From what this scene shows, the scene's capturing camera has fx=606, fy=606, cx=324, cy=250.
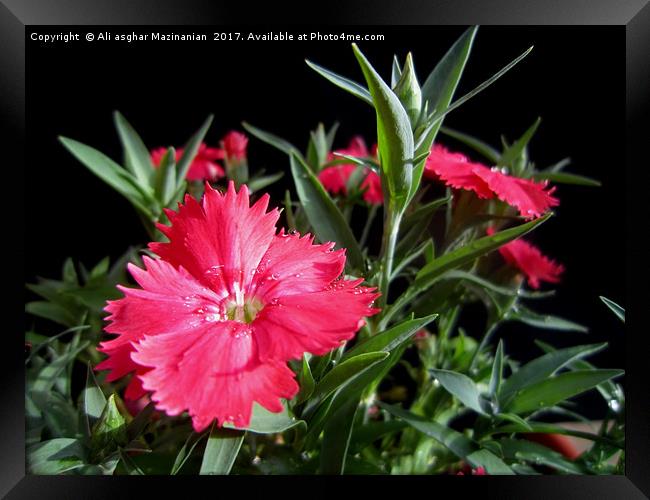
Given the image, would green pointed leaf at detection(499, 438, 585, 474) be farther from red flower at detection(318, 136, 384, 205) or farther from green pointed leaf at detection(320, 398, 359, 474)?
red flower at detection(318, 136, 384, 205)

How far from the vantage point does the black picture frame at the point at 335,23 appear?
473 millimetres

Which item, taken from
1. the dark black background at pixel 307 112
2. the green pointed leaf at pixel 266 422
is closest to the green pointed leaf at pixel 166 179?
the dark black background at pixel 307 112

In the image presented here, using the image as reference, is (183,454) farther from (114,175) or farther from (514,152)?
(514,152)

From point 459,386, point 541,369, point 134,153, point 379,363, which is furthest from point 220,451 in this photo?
point 134,153

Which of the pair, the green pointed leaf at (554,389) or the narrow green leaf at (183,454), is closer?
the narrow green leaf at (183,454)

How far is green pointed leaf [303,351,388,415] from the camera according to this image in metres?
0.41

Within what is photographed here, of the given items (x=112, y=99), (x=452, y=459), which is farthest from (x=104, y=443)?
(x=112, y=99)

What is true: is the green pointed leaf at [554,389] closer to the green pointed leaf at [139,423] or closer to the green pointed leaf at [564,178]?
the green pointed leaf at [564,178]

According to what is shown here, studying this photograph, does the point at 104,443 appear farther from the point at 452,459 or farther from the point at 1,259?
the point at 452,459

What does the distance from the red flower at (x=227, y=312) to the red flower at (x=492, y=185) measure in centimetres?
17

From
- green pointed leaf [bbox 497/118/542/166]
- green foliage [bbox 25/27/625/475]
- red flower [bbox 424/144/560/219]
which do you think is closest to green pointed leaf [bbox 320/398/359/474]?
green foliage [bbox 25/27/625/475]

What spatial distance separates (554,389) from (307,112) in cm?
66

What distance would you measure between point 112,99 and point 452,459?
743mm

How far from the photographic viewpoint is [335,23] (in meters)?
0.50
